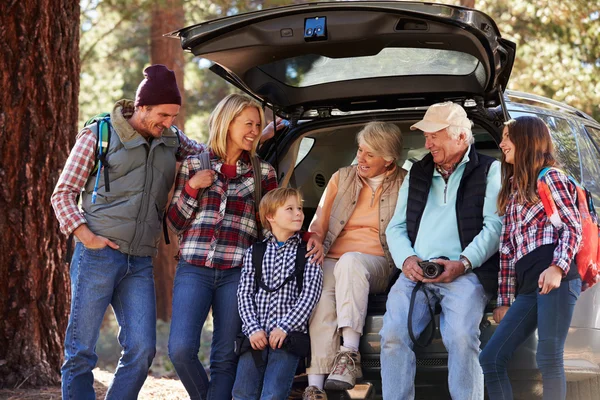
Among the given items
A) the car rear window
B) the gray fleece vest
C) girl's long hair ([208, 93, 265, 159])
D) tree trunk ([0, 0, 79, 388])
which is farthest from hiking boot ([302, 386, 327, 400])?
tree trunk ([0, 0, 79, 388])

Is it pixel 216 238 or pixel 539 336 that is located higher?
pixel 216 238

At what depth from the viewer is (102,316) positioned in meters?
4.50

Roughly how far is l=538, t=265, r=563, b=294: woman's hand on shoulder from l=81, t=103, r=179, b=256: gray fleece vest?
2.06m

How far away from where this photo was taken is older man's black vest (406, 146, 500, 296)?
14.6 ft

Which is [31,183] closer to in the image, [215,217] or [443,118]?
[215,217]

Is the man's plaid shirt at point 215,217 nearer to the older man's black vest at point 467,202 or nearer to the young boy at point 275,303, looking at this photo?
the young boy at point 275,303

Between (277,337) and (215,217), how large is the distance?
2.54ft

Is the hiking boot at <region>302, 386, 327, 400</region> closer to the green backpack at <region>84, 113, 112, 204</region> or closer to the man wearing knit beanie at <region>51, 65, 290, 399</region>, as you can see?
the man wearing knit beanie at <region>51, 65, 290, 399</region>

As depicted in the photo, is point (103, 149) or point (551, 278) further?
point (103, 149)

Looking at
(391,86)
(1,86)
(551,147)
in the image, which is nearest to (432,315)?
(551,147)

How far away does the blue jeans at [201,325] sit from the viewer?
15.1 feet

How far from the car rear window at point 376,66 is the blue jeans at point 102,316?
4.74ft

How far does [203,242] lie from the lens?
186 inches

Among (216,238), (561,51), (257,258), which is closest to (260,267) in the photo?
(257,258)
